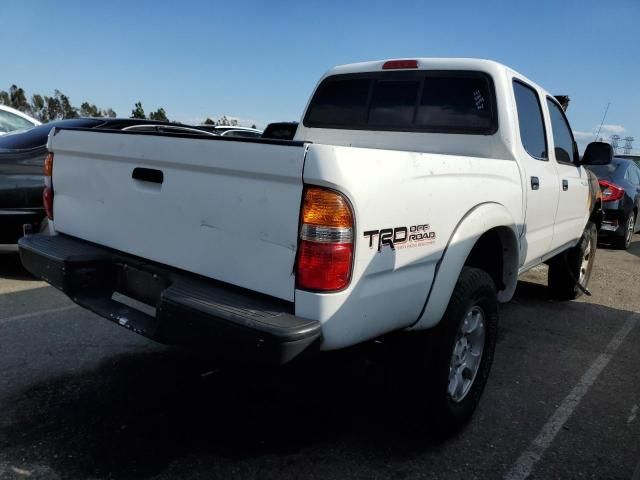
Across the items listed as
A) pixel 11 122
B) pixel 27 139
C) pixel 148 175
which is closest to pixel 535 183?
pixel 148 175

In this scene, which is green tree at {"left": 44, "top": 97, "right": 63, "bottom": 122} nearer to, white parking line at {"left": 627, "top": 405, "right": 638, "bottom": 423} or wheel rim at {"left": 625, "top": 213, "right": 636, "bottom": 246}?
wheel rim at {"left": 625, "top": 213, "right": 636, "bottom": 246}

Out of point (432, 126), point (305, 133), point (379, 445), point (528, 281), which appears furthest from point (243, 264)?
point (528, 281)

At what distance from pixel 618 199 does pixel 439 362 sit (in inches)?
302

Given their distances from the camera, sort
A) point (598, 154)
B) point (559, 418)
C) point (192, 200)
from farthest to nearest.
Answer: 1. point (598, 154)
2. point (559, 418)
3. point (192, 200)

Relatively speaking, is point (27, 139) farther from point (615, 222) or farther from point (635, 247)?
point (635, 247)

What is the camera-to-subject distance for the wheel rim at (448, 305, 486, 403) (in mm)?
2816

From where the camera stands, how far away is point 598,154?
4.73 meters

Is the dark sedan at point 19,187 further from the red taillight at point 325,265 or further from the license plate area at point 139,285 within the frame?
the red taillight at point 325,265

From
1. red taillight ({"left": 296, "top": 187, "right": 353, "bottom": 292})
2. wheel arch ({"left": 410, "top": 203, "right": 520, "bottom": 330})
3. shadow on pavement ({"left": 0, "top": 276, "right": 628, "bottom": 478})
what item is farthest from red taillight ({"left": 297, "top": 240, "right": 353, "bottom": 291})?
wheel arch ({"left": 410, "top": 203, "right": 520, "bottom": 330})

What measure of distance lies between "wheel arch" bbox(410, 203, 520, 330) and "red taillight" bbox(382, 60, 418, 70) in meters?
1.42

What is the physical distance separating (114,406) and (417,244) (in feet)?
6.18

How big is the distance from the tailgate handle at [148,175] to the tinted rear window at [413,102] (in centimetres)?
189

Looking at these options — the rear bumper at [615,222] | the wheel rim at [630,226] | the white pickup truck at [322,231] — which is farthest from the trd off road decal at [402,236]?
the wheel rim at [630,226]

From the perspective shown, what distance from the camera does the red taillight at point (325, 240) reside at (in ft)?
6.49
